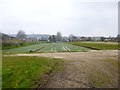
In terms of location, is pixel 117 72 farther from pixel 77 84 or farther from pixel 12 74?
pixel 12 74

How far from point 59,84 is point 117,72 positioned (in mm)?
4695

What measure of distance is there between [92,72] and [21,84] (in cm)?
477

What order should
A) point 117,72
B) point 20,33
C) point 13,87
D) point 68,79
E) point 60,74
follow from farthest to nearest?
point 20,33 → point 117,72 → point 60,74 → point 68,79 → point 13,87

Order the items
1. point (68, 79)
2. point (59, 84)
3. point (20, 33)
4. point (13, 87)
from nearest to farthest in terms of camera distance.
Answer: point (13, 87) < point (59, 84) < point (68, 79) < point (20, 33)

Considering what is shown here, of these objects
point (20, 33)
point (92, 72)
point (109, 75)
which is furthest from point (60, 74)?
point (20, 33)

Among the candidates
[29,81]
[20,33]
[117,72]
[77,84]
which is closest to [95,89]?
[77,84]

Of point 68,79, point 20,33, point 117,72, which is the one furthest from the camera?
point 20,33

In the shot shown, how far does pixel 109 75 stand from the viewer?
38.4 ft

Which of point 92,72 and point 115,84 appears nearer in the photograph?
point 115,84

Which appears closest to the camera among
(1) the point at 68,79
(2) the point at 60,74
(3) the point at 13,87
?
(3) the point at 13,87

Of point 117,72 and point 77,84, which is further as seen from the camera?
point 117,72

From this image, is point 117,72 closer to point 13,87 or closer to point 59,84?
point 59,84

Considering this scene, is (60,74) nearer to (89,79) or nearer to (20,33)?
(89,79)

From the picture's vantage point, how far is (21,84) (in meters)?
9.09
